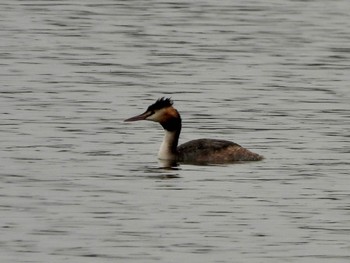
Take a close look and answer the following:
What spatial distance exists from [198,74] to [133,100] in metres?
4.31

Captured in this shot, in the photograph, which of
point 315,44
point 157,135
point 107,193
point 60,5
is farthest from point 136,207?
point 60,5

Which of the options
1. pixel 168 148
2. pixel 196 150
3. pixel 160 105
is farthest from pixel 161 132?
pixel 196 150

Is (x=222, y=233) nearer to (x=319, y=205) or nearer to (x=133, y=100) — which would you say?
(x=319, y=205)

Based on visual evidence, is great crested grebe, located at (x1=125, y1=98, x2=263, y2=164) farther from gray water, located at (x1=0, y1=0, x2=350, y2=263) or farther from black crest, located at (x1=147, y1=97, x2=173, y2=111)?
gray water, located at (x1=0, y1=0, x2=350, y2=263)

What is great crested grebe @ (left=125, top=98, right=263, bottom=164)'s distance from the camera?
24609 millimetres

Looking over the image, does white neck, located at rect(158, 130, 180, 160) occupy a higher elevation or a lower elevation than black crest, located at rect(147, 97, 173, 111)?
lower

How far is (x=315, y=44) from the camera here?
4022cm

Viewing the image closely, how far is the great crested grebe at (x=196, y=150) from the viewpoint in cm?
2461

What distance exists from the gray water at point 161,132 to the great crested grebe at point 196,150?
0.26 m

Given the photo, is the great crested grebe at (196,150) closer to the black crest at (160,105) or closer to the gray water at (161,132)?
the black crest at (160,105)

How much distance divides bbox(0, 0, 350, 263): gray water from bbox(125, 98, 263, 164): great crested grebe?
26 centimetres

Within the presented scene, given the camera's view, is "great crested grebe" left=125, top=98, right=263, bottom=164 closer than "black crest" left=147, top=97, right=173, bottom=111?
Yes

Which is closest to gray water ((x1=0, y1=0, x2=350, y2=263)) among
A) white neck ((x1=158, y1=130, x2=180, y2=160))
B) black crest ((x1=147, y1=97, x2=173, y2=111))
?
white neck ((x1=158, y1=130, x2=180, y2=160))

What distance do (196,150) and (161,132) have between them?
310cm
